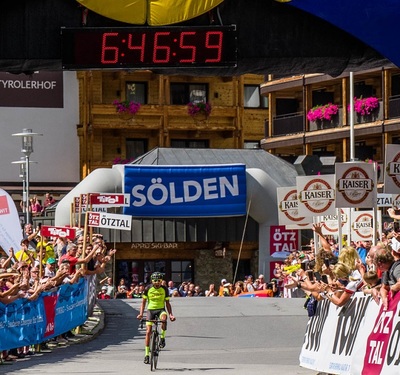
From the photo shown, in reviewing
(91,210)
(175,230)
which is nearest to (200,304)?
(91,210)

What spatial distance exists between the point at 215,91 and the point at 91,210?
35.7 m

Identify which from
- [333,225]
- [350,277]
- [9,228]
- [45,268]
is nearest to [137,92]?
[333,225]

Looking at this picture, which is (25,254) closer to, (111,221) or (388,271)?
(111,221)

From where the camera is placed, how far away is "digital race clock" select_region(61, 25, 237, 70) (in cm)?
1714

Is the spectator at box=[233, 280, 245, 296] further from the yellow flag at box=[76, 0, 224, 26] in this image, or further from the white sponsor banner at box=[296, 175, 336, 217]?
the yellow flag at box=[76, 0, 224, 26]

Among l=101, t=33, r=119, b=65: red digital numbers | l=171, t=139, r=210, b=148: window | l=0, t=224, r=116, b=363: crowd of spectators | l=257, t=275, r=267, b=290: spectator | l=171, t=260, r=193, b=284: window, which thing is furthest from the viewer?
l=171, t=139, r=210, b=148: window

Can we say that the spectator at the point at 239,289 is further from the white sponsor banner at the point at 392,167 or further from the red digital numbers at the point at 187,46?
the red digital numbers at the point at 187,46

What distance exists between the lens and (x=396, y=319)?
1823 centimetres

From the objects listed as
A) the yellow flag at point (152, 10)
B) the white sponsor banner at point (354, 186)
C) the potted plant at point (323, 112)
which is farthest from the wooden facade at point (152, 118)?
the yellow flag at point (152, 10)

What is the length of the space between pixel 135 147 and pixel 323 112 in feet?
31.6

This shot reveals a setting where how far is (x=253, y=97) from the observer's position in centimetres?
7412

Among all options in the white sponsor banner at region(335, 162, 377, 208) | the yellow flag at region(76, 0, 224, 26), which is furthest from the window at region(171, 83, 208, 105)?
the yellow flag at region(76, 0, 224, 26)

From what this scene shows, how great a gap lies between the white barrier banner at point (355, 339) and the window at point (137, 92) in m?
48.7

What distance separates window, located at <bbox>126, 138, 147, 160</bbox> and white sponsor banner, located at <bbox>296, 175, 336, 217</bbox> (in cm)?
3963
